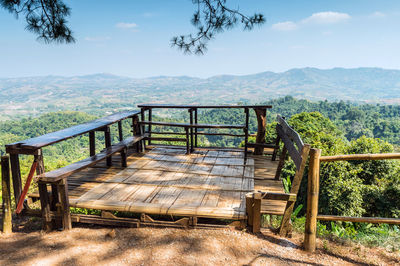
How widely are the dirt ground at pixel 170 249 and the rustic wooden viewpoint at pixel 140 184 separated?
0.15 m

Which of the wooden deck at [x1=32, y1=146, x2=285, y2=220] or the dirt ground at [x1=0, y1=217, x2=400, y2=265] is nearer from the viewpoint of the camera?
the dirt ground at [x1=0, y1=217, x2=400, y2=265]

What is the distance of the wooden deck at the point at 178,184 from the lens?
2.76 meters

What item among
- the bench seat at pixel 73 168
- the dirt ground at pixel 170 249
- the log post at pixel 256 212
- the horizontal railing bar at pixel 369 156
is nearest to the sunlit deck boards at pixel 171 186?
the log post at pixel 256 212

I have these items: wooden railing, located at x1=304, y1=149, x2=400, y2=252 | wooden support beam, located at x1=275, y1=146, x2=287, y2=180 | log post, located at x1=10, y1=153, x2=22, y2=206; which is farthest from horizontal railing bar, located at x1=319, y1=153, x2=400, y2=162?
log post, located at x1=10, y1=153, x2=22, y2=206

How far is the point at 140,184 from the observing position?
3504 millimetres

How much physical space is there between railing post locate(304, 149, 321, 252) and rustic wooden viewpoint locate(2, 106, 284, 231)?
1.58 feet

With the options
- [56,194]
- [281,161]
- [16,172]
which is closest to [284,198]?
[281,161]

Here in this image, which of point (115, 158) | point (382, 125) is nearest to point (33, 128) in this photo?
point (115, 158)

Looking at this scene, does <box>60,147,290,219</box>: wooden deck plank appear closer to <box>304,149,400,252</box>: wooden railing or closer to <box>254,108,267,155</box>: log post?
<box>254,108,267,155</box>: log post

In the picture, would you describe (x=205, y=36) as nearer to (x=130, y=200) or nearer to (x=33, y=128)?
(x=130, y=200)

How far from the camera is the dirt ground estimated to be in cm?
219

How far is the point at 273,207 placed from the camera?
2.83 metres

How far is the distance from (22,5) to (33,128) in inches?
2705

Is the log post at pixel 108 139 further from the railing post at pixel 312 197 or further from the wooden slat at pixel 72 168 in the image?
the railing post at pixel 312 197
